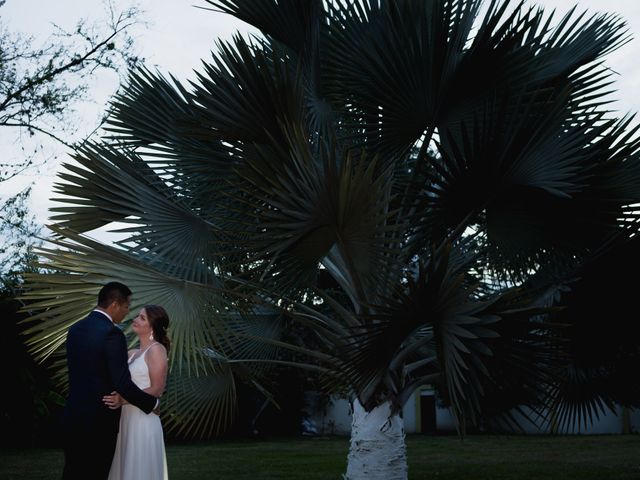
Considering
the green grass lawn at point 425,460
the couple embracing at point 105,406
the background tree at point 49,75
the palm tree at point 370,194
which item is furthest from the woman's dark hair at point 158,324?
the background tree at point 49,75

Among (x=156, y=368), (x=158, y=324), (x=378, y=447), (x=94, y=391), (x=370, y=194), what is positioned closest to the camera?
(x=94, y=391)

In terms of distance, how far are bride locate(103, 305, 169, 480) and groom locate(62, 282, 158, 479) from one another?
0.58 ft

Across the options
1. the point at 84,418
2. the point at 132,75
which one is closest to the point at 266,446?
the point at 132,75

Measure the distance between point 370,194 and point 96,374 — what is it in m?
2.39

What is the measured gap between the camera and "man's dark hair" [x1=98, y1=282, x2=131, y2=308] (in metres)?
4.44

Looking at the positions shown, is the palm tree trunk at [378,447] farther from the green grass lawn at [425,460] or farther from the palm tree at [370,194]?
the green grass lawn at [425,460]

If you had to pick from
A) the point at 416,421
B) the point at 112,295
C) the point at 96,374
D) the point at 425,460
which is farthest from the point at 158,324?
the point at 416,421

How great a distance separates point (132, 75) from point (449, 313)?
4837mm

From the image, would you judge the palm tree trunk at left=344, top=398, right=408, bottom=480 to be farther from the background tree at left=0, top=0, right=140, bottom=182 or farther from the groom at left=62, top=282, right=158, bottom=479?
the background tree at left=0, top=0, right=140, bottom=182

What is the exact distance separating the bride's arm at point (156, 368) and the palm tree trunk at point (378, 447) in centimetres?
302

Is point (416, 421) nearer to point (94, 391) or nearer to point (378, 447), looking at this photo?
point (378, 447)

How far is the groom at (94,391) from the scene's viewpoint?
4.23 metres

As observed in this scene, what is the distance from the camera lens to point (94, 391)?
14.1 feet

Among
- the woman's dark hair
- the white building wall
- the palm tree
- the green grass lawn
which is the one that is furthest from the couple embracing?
the white building wall
